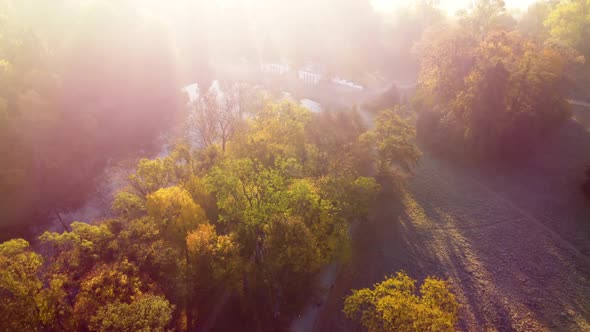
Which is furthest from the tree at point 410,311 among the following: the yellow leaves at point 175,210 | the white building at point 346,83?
the white building at point 346,83

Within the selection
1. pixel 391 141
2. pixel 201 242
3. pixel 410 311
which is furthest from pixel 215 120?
pixel 410 311

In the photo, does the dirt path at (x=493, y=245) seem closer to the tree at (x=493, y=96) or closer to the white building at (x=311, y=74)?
the tree at (x=493, y=96)

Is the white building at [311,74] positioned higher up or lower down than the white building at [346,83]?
higher up

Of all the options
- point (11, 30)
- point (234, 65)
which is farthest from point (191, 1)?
point (11, 30)

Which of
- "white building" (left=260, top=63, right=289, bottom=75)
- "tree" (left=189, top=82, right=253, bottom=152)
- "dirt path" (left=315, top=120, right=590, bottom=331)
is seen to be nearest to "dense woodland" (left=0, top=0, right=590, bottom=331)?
"tree" (left=189, top=82, right=253, bottom=152)

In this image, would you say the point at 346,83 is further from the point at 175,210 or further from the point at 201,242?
the point at 201,242

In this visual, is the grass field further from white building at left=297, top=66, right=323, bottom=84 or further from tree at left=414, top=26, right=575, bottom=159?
white building at left=297, top=66, right=323, bottom=84

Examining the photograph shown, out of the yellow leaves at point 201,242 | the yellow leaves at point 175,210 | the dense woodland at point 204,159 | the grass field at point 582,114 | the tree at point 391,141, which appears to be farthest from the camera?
the grass field at point 582,114
